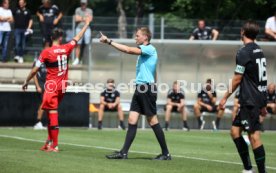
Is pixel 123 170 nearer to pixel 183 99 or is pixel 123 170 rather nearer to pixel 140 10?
pixel 183 99

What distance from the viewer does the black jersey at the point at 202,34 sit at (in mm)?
28703

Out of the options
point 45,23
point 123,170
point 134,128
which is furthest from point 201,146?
point 45,23

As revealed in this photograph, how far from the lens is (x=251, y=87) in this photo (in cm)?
1170

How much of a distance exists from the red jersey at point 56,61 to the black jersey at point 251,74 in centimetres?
475

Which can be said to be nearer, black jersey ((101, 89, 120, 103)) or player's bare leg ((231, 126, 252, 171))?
player's bare leg ((231, 126, 252, 171))

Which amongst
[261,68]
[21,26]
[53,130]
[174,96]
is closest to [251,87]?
[261,68]

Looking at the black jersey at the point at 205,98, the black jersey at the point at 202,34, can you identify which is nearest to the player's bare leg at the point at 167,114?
the black jersey at the point at 205,98

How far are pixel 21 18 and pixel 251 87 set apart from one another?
59.9 ft

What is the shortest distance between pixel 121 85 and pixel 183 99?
91.3 inches

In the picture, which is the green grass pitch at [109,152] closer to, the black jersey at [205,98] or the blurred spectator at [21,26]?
the black jersey at [205,98]

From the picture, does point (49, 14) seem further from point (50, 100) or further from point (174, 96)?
point (50, 100)

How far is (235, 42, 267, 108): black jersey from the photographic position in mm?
11609

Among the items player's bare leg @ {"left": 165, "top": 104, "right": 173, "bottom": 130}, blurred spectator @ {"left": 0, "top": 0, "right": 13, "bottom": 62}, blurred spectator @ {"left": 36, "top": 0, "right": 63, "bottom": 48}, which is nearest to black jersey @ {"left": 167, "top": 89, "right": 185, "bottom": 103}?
player's bare leg @ {"left": 165, "top": 104, "right": 173, "bottom": 130}

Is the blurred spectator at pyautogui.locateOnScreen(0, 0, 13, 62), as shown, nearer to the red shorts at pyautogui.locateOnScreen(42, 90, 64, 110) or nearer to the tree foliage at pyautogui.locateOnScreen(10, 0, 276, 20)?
the red shorts at pyautogui.locateOnScreen(42, 90, 64, 110)
